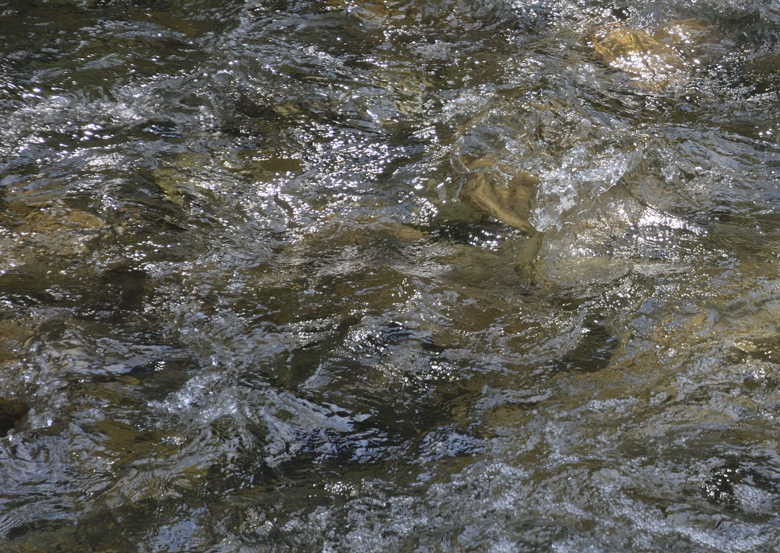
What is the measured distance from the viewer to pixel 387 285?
9.30 ft

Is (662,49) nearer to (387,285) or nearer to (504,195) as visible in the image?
(504,195)

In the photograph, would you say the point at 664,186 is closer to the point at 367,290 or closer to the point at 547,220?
the point at 547,220

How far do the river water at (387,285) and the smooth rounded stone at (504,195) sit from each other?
0.02m

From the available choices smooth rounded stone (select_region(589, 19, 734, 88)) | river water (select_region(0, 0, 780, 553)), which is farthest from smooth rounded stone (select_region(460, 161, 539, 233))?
smooth rounded stone (select_region(589, 19, 734, 88))

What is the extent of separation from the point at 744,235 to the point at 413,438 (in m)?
1.94

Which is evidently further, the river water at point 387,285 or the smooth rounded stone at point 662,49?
the smooth rounded stone at point 662,49

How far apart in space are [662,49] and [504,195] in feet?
7.09

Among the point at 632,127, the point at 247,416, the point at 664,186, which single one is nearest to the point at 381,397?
the point at 247,416

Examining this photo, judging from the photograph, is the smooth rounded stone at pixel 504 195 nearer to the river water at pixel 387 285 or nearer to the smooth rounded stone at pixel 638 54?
the river water at pixel 387 285

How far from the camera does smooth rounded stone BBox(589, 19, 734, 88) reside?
4.40m

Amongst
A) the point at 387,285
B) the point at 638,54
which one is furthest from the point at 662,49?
the point at 387,285

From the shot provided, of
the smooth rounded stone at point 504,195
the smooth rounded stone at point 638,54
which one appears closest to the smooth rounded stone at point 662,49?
the smooth rounded stone at point 638,54

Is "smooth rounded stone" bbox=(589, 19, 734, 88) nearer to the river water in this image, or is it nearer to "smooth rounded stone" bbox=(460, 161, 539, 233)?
the river water

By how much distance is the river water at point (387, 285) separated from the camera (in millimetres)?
2008
